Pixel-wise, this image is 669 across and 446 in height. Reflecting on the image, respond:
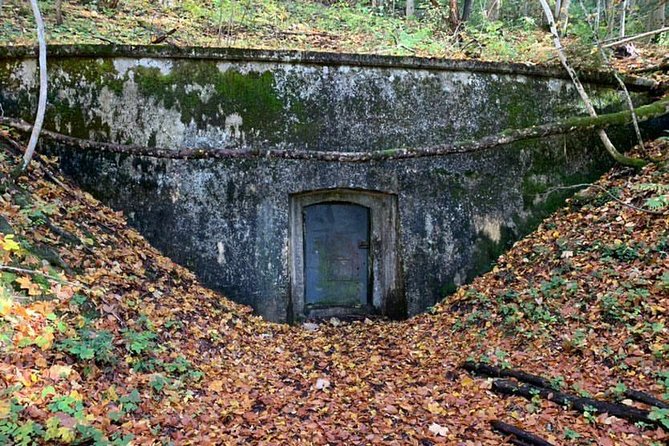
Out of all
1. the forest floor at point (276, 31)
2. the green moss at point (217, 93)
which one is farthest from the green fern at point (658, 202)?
the green moss at point (217, 93)

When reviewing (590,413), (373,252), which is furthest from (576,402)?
(373,252)

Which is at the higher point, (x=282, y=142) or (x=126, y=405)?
(x=282, y=142)

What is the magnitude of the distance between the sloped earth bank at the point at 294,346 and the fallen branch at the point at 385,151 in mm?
702

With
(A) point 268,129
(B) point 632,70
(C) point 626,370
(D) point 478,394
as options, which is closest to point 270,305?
(A) point 268,129

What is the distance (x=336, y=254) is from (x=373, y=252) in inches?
21.7

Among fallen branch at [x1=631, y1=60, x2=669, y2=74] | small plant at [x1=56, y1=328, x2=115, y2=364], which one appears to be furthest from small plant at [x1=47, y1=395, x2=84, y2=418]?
fallen branch at [x1=631, y1=60, x2=669, y2=74]

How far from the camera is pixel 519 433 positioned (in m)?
3.78

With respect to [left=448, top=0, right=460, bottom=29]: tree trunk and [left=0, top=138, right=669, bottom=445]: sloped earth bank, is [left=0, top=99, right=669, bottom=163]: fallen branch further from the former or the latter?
[left=448, top=0, right=460, bottom=29]: tree trunk

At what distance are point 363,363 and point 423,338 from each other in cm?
99

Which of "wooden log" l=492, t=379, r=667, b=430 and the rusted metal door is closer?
"wooden log" l=492, t=379, r=667, b=430

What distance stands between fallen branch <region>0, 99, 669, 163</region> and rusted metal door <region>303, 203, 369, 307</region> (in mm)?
984

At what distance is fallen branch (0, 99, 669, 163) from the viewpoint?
251 inches

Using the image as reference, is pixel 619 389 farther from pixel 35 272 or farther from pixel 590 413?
pixel 35 272

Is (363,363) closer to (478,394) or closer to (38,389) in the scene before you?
(478,394)
